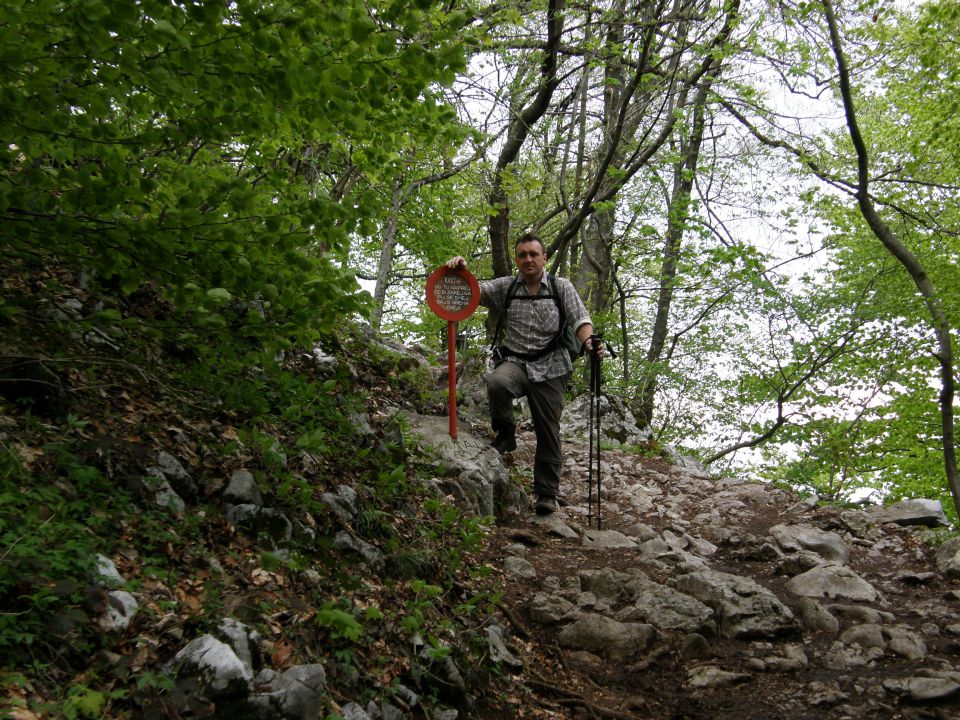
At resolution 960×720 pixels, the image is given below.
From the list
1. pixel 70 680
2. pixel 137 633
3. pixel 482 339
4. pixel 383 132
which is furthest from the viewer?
pixel 482 339

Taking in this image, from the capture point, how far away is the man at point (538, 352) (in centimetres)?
663

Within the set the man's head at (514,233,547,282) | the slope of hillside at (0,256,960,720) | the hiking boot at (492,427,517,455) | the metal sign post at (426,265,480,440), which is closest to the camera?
the slope of hillside at (0,256,960,720)

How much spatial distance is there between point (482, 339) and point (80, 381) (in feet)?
26.7

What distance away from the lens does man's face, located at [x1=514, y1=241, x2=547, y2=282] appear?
652 cm

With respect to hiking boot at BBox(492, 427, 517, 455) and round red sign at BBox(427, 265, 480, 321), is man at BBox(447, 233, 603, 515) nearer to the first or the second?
round red sign at BBox(427, 265, 480, 321)

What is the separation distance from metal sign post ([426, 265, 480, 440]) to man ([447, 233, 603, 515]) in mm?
137

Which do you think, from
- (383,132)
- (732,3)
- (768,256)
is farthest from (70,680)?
(768,256)

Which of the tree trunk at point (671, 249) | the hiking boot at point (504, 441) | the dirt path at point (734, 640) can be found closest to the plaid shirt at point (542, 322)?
the hiking boot at point (504, 441)

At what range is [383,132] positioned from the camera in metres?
3.54

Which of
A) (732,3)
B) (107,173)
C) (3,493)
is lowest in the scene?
(3,493)

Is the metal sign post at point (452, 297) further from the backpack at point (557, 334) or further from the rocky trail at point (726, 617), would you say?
the rocky trail at point (726, 617)

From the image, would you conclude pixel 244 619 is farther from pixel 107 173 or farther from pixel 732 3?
pixel 732 3

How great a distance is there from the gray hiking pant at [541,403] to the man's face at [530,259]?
3.15 ft

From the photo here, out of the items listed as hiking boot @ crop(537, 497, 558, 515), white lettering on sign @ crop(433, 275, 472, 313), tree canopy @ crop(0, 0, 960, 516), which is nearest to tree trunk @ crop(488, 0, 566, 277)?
tree canopy @ crop(0, 0, 960, 516)
